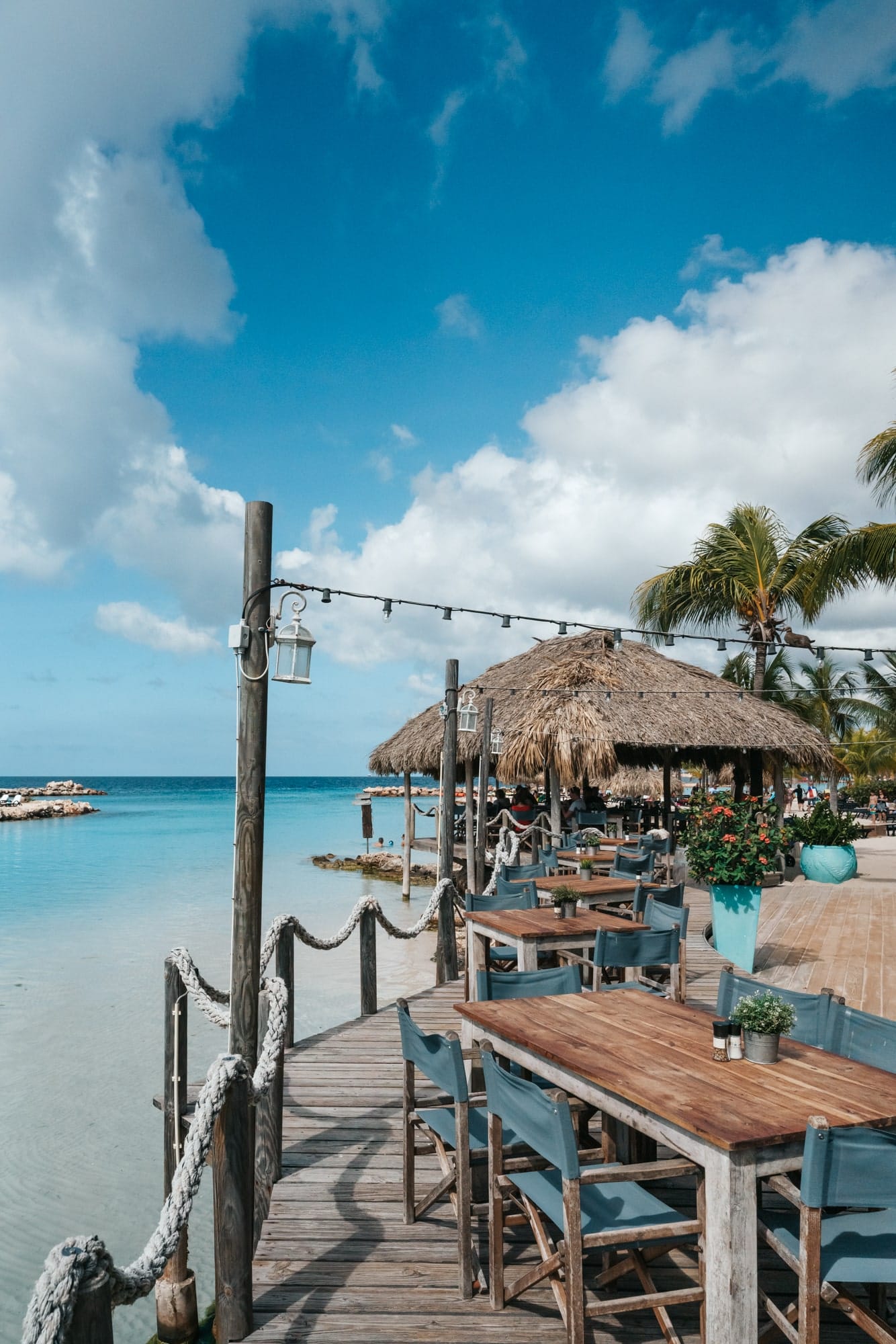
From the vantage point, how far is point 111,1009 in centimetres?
1070

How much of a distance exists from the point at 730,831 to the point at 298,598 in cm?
489

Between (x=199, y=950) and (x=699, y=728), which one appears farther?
(x=699, y=728)

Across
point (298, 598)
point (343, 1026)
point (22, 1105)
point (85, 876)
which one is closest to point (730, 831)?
point (343, 1026)

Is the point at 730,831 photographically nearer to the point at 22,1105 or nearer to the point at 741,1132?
the point at 741,1132

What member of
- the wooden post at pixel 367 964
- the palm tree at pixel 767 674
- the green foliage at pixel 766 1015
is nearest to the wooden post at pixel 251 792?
the green foliage at pixel 766 1015

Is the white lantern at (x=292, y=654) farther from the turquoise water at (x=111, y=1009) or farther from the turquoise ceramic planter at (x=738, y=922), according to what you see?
the turquoise ceramic planter at (x=738, y=922)

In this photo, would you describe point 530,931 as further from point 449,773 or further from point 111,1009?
point 111,1009

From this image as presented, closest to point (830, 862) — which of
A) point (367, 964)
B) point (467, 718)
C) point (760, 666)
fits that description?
point (760, 666)

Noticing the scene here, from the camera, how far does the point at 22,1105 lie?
766 centimetres

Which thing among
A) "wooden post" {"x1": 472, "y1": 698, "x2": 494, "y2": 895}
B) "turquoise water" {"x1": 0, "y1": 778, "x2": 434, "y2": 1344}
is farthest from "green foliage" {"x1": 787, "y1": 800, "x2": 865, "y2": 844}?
"turquoise water" {"x1": 0, "y1": 778, "x2": 434, "y2": 1344}

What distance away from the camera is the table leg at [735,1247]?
2172 millimetres

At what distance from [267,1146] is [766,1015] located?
2303 millimetres

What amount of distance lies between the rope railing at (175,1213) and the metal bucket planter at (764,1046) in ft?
5.44

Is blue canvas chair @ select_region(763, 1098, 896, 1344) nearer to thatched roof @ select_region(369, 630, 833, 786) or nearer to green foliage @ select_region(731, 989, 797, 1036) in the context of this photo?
green foliage @ select_region(731, 989, 797, 1036)
